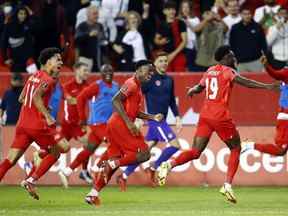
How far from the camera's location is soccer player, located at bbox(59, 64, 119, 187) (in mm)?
20750

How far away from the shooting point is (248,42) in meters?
22.6

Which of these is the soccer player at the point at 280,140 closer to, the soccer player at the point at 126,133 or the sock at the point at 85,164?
the soccer player at the point at 126,133

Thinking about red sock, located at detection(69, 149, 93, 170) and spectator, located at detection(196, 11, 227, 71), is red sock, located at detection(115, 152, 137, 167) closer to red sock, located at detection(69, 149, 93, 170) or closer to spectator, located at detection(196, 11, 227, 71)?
red sock, located at detection(69, 149, 93, 170)

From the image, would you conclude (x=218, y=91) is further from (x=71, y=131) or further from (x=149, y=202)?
(x=71, y=131)

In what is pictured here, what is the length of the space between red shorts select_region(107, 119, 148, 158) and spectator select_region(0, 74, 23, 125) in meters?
5.27

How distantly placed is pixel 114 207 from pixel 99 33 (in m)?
7.76

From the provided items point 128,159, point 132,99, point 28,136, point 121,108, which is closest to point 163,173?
point 128,159

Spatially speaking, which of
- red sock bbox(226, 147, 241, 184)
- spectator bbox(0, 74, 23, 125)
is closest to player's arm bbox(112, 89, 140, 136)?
red sock bbox(226, 147, 241, 184)

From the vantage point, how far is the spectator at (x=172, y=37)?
23.1m

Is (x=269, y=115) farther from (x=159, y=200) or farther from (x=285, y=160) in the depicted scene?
(x=159, y=200)

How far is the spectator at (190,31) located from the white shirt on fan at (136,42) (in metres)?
0.98

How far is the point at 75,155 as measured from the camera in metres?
21.7

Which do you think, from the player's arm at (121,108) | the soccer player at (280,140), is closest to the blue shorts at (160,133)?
the soccer player at (280,140)

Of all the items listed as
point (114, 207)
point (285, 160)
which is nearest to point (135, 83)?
point (114, 207)
